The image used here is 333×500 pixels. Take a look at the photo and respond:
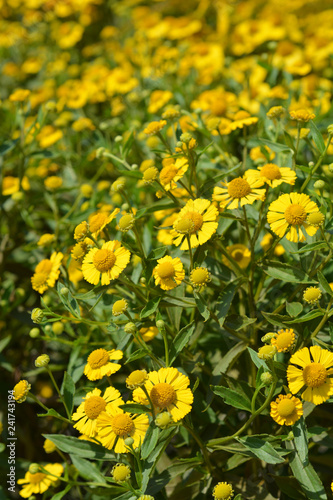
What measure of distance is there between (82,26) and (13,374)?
8.85ft

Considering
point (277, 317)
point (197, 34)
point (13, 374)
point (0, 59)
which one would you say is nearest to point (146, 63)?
point (197, 34)

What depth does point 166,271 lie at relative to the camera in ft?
3.44

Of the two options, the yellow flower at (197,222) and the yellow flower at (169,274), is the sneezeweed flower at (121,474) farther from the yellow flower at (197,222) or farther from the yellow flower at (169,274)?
the yellow flower at (197,222)

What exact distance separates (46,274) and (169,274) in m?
0.42

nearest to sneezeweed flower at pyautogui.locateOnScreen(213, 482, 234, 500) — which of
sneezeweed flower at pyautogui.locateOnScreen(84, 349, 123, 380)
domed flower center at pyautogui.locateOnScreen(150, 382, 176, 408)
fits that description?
domed flower center at pyautogui.locateOnScreen(150, 382, 176, 408)

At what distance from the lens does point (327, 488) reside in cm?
132

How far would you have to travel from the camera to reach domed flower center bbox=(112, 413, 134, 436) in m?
1.00

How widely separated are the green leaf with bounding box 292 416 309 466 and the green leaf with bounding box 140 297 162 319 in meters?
0.37

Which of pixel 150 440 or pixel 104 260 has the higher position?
pixel 104 260

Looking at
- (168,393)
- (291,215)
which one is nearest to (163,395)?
(168,393)

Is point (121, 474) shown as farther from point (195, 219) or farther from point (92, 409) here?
point (195, 219)

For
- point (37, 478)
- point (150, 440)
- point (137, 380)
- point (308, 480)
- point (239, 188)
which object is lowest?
point (37, 478)

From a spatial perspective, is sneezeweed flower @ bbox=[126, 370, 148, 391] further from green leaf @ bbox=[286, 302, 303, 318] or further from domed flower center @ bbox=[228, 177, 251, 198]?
domed flower center @ bbox=[228, 177, 251, 198]

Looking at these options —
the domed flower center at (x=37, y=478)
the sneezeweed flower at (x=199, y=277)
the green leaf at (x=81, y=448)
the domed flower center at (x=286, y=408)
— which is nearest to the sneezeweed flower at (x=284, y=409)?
the domed flower center at (x=286, y=408)
